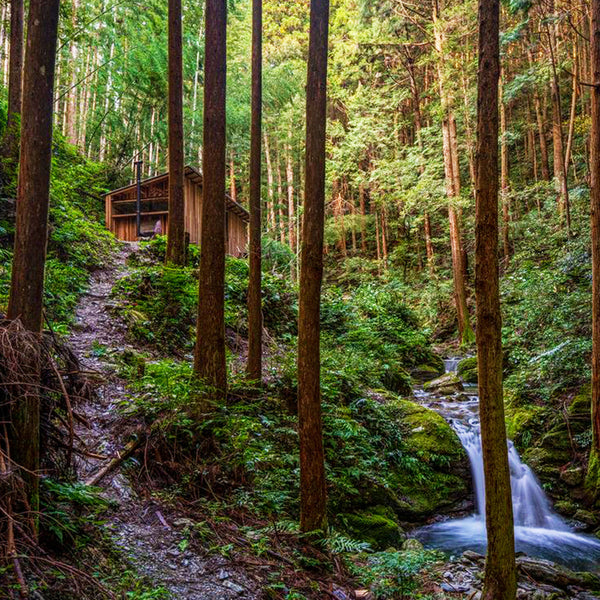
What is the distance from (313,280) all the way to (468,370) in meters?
12.0

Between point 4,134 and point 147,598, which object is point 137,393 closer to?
point 147,598

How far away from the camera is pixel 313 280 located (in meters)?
4.94

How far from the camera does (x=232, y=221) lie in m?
25.9

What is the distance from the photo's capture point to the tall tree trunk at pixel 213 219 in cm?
734

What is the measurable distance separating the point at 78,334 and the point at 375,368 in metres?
7.60

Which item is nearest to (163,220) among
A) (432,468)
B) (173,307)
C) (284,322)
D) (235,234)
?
(235,234)

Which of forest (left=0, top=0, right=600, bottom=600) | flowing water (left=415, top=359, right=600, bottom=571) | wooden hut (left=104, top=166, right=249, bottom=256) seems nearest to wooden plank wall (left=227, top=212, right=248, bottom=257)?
wooden hut (left=104, top=166, right=249, bottom=256)

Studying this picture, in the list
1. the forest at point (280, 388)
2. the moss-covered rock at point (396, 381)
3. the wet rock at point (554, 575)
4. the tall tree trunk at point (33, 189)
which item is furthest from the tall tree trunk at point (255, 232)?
the tall tree trunk at point (33, 189)

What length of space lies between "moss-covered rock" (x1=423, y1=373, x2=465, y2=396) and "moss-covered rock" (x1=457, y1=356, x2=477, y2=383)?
2.78ft

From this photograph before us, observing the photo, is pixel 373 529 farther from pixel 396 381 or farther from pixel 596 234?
pixel 396 381

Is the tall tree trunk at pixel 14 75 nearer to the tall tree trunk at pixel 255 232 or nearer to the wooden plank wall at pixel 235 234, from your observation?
the tall tree trunk at pixel 255 232

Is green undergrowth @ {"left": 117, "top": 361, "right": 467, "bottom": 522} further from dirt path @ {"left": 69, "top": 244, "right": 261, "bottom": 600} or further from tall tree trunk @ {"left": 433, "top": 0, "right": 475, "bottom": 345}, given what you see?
tall tree trunk @ {"left": 433, "top": 0, "right": 475, "bottom": 345}

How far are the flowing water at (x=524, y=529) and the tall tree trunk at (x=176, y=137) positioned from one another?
8.87 metres

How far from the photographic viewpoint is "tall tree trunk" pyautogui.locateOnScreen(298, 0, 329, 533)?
16.2ft
